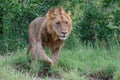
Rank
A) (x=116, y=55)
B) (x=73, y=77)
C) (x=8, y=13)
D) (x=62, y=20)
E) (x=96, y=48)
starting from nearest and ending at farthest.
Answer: (x=73, y=77)
(x=62, y=20)
(x=116, y=55)
(x=96, y=48)
(x=8, y=13)

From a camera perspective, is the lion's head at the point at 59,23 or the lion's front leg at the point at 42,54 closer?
the lion's front leg at the point at 42,54

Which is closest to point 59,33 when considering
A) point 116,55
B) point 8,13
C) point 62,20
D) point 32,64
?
point 62,20

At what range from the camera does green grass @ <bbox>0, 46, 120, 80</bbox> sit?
6963 mm

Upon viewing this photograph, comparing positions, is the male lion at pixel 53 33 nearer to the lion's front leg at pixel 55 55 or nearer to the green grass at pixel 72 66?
the lion's front leg at pixel 55 55

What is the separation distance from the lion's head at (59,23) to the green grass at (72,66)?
527 mm

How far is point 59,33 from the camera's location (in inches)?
300

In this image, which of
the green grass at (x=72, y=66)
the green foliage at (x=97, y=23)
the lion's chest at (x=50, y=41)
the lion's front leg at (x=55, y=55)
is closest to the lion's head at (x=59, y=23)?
the lion's chest at (x=50, y=41)

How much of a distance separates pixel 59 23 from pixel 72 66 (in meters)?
0.81

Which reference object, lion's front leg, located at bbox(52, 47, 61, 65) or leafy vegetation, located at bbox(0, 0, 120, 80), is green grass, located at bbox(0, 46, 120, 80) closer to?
leafy vegetation, located at bbox(0, 0, 120, 80)

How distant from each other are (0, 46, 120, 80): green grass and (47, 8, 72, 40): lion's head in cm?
53

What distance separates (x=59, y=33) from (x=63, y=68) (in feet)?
2.07

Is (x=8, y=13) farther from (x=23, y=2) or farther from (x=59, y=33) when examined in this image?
(x=59, y=33)

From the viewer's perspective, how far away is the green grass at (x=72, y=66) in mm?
6963

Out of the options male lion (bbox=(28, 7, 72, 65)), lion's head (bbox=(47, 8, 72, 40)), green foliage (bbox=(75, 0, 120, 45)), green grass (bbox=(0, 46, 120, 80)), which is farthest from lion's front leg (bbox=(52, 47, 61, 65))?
green foliage (bbox=(75, 0, 120, 45))
